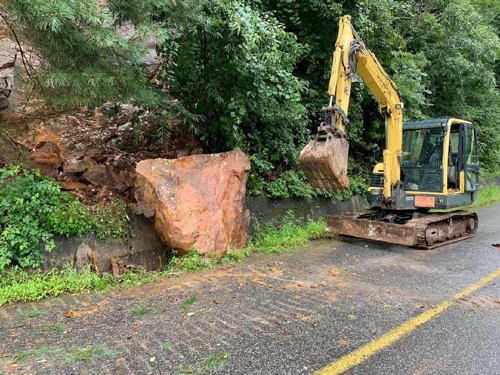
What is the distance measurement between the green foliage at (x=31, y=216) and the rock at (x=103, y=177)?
32.5 inches

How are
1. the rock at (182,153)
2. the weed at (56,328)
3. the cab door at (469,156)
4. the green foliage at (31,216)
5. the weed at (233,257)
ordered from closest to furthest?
1. the weed at (56,328)
2. the green foliage at (31,216)
3. the weed at (233,257)
4. the rock at (182,153)
5. the cab door at (469,156)

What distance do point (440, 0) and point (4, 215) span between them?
13884mm

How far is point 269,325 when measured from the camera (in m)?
3.78

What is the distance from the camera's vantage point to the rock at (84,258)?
5137 millimetres

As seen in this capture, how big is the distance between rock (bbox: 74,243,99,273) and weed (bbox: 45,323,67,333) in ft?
4.55

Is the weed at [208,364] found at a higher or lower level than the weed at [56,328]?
lower

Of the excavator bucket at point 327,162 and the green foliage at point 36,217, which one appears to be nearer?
the green foliage at point 36,217

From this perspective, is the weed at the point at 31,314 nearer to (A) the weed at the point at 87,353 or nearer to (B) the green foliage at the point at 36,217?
(B) the green foliage at the point at 36,217

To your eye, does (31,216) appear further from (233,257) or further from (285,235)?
(285,235)

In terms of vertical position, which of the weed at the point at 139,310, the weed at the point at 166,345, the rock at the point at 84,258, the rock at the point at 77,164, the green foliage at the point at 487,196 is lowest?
the weed at the point at 166,345

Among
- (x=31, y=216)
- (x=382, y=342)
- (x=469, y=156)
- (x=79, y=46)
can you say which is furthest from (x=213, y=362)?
(x=469, y=156)

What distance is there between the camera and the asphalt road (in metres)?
3.11

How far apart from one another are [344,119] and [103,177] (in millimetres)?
4022

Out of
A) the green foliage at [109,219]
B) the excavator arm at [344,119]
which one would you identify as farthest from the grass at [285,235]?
the green foliage at [109,219]
